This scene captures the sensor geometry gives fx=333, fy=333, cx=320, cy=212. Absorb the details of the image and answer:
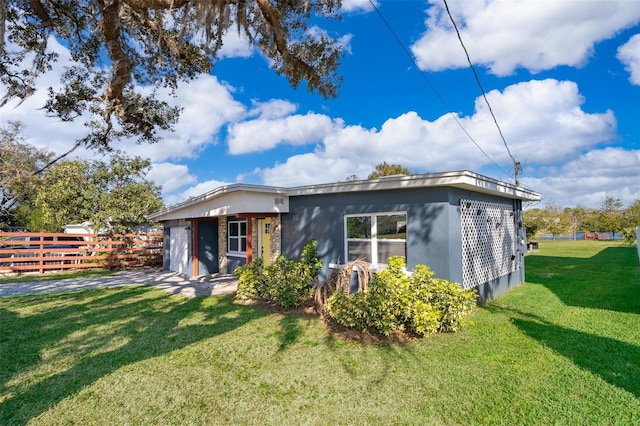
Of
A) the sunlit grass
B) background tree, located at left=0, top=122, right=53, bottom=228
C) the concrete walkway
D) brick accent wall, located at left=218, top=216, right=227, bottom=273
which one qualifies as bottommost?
A: the concrete walkway

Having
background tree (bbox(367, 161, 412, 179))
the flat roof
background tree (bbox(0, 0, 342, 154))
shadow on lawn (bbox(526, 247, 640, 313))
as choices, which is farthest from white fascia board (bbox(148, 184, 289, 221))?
background tree (bbox(367, 161, 412, 179))

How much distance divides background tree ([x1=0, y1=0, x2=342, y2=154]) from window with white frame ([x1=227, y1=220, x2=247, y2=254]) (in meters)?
4.83

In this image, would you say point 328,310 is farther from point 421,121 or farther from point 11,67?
point 421,121

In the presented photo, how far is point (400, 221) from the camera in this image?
24.8ft

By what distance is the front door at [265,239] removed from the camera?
1123cm

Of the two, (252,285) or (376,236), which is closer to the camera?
(376,236)

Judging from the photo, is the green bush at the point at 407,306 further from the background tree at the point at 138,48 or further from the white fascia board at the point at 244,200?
the background tree at the point at 138,48

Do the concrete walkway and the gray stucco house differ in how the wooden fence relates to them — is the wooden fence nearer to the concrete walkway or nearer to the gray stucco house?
the concrete walkway

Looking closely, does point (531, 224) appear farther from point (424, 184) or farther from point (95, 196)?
point (95, 196)

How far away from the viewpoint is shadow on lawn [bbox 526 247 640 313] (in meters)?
7.60

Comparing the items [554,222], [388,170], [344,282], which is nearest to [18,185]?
[344,282]

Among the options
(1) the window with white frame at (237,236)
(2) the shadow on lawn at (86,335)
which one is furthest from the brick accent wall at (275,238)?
(2) the shadow on lawn at (86,335)

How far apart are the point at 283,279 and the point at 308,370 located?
3733 millimetres

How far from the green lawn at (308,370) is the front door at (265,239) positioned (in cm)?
395
